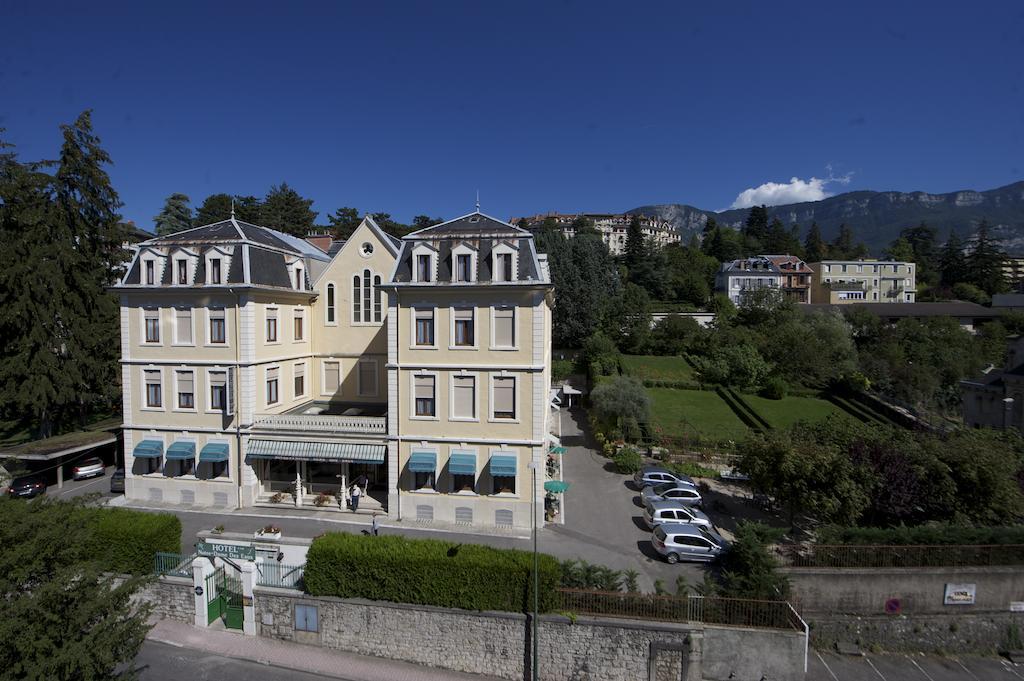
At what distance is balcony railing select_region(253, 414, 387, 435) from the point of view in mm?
24375

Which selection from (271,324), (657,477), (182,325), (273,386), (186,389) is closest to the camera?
(182,325)

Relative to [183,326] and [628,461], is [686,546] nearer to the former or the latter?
[628,461]

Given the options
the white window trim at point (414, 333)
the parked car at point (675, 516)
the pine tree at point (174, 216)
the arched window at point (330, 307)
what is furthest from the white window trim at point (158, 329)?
the pine tree at point (174, 216)

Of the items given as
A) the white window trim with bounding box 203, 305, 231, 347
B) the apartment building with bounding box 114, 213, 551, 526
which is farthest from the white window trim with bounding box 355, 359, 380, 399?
the white window trim with bounding box 203, 305, 231, 347

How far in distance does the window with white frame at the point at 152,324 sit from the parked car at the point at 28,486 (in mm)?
9566

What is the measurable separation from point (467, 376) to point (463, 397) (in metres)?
0.98

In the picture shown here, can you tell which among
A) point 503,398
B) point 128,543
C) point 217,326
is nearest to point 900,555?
point 503,398

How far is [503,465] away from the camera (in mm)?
22516

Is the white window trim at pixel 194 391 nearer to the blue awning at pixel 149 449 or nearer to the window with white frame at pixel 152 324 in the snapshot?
the blue awning at pixel 149 449

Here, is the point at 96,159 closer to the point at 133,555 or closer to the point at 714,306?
the point at 133,555

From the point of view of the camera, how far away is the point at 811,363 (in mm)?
51688

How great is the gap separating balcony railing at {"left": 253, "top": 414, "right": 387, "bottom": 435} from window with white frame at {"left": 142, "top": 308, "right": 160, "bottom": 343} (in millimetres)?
6526

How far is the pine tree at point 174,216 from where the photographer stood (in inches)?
2650

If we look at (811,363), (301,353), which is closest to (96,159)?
(301,353)
